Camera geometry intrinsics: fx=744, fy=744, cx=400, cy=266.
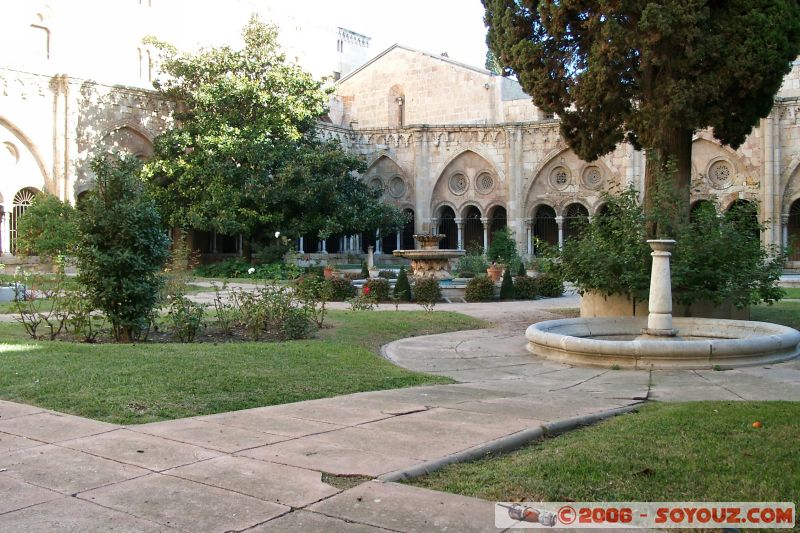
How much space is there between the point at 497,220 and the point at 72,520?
33.0 metres

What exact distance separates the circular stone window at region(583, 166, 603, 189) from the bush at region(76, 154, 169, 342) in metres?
25.2

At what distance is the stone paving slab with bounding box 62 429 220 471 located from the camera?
161 inches

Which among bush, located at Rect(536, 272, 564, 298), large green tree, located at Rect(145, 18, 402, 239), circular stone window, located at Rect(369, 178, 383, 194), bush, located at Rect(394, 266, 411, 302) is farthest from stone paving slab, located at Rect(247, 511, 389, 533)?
circular stone window, located at Rect(369, 178, 383, 194)

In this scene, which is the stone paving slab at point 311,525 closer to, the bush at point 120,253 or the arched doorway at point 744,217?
the bush at point 120,253

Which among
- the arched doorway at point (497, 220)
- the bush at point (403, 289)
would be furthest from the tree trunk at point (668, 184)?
the arched doorway at point (497, 220)

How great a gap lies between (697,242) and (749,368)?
12.2 feet

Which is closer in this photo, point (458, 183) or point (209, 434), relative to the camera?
point (209, 434)

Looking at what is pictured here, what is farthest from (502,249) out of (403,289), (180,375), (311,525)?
(311,525)

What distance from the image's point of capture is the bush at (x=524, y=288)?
62.8ft

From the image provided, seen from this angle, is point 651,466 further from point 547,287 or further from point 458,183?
point 458,183

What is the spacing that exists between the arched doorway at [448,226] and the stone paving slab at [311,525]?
32.9 metres

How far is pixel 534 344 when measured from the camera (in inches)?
372

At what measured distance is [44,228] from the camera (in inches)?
901

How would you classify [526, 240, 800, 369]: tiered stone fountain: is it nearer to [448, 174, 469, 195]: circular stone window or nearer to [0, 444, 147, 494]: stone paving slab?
[0, 444, 147, 494]: stone paving slab
